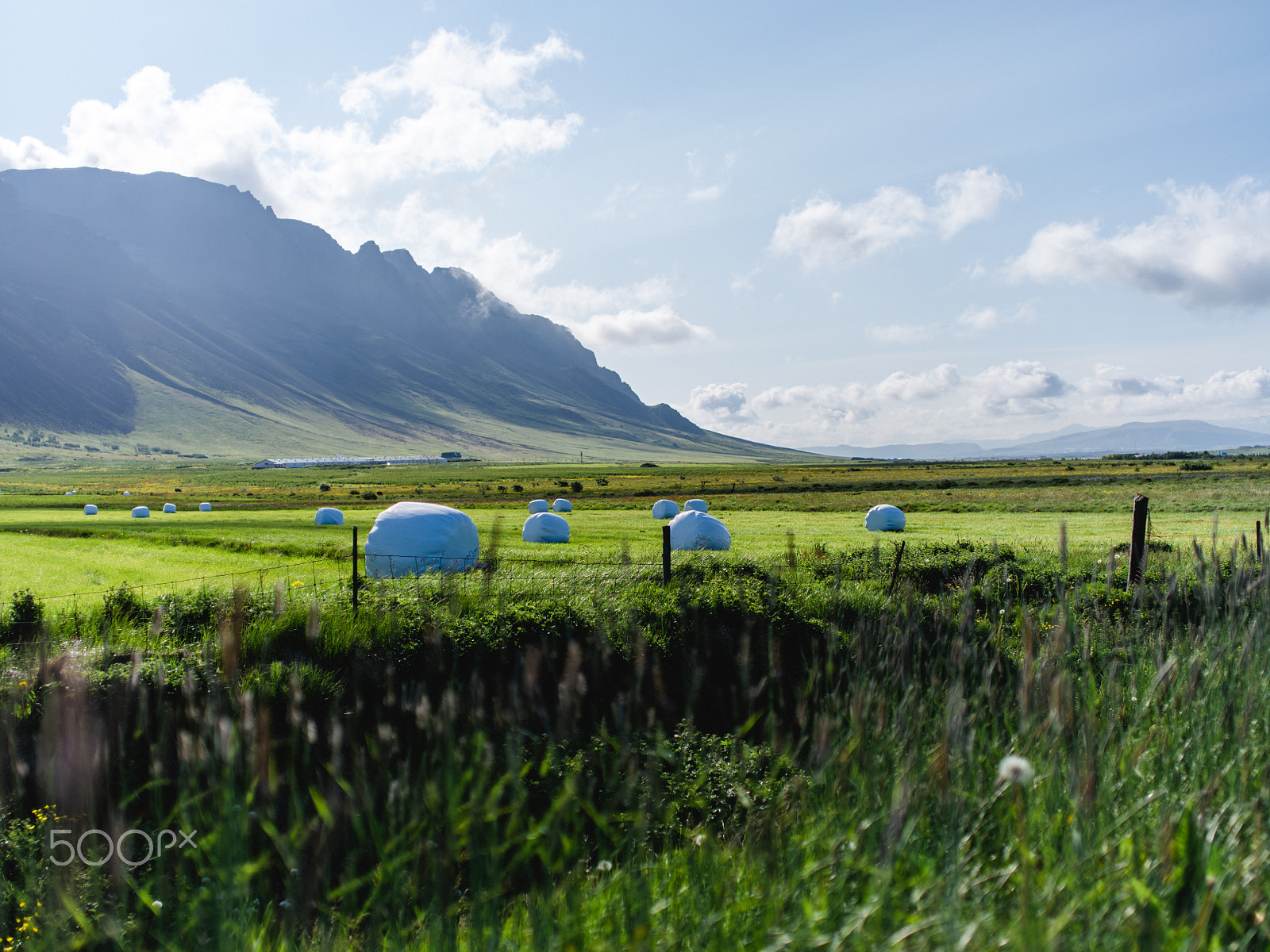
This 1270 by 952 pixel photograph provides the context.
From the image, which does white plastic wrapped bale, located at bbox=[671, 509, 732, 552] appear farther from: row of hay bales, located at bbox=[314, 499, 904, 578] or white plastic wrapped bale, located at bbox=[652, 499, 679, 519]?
white plastic wrapped bale, located at bbox=[652, 499, 679, 519]

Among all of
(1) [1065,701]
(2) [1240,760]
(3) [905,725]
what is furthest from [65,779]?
(2) [1240,760]

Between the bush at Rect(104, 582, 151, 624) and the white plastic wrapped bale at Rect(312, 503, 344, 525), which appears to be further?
the white plastic wrapped bale at Rect(312, 503, 344, 525)

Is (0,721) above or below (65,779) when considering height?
above

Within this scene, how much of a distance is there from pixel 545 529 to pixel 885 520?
1815 cm

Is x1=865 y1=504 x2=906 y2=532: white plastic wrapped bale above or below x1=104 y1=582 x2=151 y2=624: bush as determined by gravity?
below

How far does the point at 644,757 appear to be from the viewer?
9289 mm

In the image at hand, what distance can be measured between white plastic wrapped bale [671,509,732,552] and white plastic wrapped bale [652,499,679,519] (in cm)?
1771

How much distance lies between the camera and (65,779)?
8000 mm

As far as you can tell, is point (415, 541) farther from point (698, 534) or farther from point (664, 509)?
point (664, 509)

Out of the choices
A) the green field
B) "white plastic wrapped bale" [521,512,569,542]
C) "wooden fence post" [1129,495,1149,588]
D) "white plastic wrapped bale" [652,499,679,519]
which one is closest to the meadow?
"wooden fence post" [1129,495,1149,588]

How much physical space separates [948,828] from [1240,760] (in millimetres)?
1767

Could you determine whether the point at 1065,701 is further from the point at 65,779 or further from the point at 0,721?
the point at 0,721

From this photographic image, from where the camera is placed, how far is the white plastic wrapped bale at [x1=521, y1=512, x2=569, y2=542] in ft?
117

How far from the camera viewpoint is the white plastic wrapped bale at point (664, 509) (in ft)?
165
